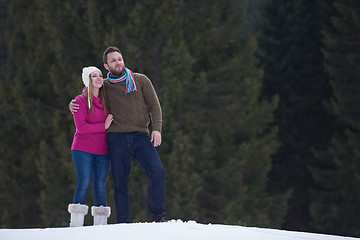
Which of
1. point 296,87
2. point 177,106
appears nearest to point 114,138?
point 177,106

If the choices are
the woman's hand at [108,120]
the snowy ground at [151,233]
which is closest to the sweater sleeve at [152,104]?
the woman's hand at [108,120]

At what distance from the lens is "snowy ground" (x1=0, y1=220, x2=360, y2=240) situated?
387cm

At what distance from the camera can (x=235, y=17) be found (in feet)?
53.9

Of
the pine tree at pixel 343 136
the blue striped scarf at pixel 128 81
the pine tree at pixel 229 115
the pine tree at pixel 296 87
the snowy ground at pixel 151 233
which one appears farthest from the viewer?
the pine tree at pixel 296 87

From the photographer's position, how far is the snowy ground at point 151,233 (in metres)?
3.87

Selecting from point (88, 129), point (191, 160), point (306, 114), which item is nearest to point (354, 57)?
point (306, 114)

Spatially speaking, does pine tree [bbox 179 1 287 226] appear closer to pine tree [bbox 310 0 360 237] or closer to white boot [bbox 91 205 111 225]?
pine tree [bbox 310 0 360 237]

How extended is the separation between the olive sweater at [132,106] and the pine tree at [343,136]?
46.3ft

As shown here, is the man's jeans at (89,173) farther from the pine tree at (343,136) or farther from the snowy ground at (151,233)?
the pine tree at (343,136)

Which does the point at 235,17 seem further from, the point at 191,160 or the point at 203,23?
the point at 191,160

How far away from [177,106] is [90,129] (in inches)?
377

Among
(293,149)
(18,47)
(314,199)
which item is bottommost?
(314,199)

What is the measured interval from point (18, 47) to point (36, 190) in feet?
13.3

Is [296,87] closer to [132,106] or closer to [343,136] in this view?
[343,136]
